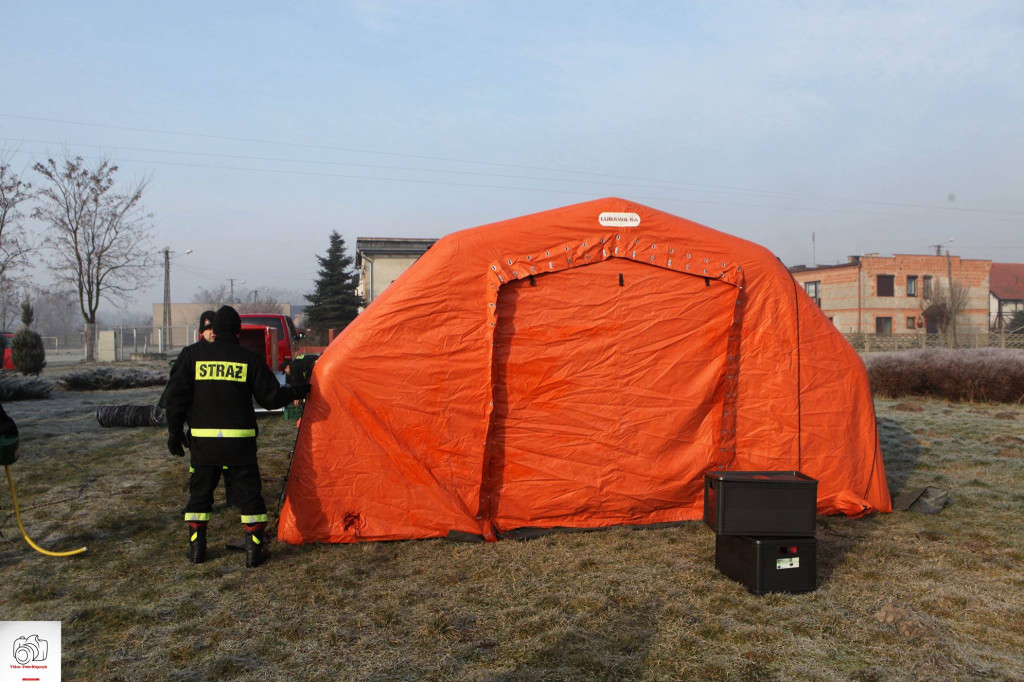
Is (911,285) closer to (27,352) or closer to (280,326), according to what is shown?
(280,326)

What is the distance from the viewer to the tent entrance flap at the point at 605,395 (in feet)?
17.7

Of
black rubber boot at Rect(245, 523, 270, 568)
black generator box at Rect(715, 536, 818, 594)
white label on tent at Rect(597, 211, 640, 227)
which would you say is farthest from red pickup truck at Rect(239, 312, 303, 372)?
black generator box at Rect(715, 536, 818, 594)

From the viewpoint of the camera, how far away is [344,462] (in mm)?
5141

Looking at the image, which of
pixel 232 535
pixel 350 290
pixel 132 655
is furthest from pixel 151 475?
pixel 350 290

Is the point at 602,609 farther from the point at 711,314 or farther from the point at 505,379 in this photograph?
the point at 711,314

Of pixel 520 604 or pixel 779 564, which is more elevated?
pixel 779 564

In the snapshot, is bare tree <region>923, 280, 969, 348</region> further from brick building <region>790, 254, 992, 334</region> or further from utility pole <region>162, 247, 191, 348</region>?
utility pole <region>162, 247, 191, 348</region>

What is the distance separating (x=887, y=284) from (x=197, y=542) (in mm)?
51551

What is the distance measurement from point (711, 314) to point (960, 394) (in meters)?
10.8

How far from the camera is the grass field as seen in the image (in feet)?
10.8

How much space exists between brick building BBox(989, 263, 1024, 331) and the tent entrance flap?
55.1 m

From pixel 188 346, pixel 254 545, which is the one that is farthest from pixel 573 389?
pixel 188 346

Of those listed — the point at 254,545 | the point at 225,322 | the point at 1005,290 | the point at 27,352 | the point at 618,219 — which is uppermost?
the point at 1005,290

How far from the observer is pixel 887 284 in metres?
47.0
